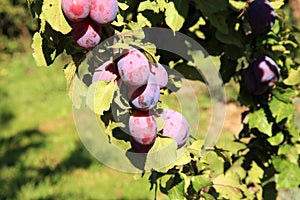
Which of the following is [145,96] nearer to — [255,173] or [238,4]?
[238,4]

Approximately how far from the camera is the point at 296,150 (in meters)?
1.60

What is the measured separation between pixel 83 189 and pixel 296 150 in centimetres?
212

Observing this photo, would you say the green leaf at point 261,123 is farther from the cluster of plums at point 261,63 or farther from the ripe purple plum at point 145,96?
the ripe purple plum at point 145,96

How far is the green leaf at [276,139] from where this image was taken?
Result: 1535 millimetres

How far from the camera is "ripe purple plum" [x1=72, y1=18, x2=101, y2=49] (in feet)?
3.10

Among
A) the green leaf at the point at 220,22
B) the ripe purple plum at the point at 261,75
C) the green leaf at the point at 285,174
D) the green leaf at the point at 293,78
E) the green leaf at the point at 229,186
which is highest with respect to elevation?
the green leaf at the point at 220,22

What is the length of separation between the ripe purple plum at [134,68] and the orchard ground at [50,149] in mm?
2018

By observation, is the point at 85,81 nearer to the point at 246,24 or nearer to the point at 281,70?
the point at 246,24

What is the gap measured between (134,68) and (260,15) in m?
0.59

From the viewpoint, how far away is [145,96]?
0.94 meters

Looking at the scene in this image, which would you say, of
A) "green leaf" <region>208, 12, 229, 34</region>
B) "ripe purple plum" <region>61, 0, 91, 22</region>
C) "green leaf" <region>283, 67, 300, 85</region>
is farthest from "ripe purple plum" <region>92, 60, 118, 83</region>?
"green leaf" <region>283, 67, 300, 85</region>

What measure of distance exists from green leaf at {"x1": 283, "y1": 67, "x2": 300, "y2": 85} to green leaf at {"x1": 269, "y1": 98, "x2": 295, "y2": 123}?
0.11 m

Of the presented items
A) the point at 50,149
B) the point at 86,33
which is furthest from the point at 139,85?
the point at 50,149

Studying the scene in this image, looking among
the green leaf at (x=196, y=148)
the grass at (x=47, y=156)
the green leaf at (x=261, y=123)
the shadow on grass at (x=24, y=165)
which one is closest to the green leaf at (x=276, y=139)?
the green leaf at (x=261, y=123)
